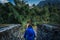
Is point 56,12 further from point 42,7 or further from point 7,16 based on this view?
point 7,16

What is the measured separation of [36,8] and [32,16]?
1.07 metres

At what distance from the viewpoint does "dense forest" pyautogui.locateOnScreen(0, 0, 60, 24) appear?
40.6 ft

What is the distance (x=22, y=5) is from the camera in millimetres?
13117

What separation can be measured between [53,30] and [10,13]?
892 centimetres

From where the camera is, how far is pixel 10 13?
1244 centimetres

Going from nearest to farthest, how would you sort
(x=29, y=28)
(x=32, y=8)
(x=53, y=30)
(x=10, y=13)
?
(x=53, y=30)
(x=29, y=28)
(x=10, y=13)
(x=32, y=8)

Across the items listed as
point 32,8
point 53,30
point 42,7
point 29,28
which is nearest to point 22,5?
point 32,8

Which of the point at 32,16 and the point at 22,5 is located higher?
the point at 22,5

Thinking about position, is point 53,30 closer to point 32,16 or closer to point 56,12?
point 32,16

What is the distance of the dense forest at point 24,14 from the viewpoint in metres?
12.4

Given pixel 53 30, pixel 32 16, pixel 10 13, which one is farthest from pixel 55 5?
pixel 53 30

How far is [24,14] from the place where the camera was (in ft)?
41.4

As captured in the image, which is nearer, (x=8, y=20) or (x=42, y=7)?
(x=8, y=20)

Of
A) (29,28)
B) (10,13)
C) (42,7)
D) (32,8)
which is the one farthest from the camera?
(42,7)
